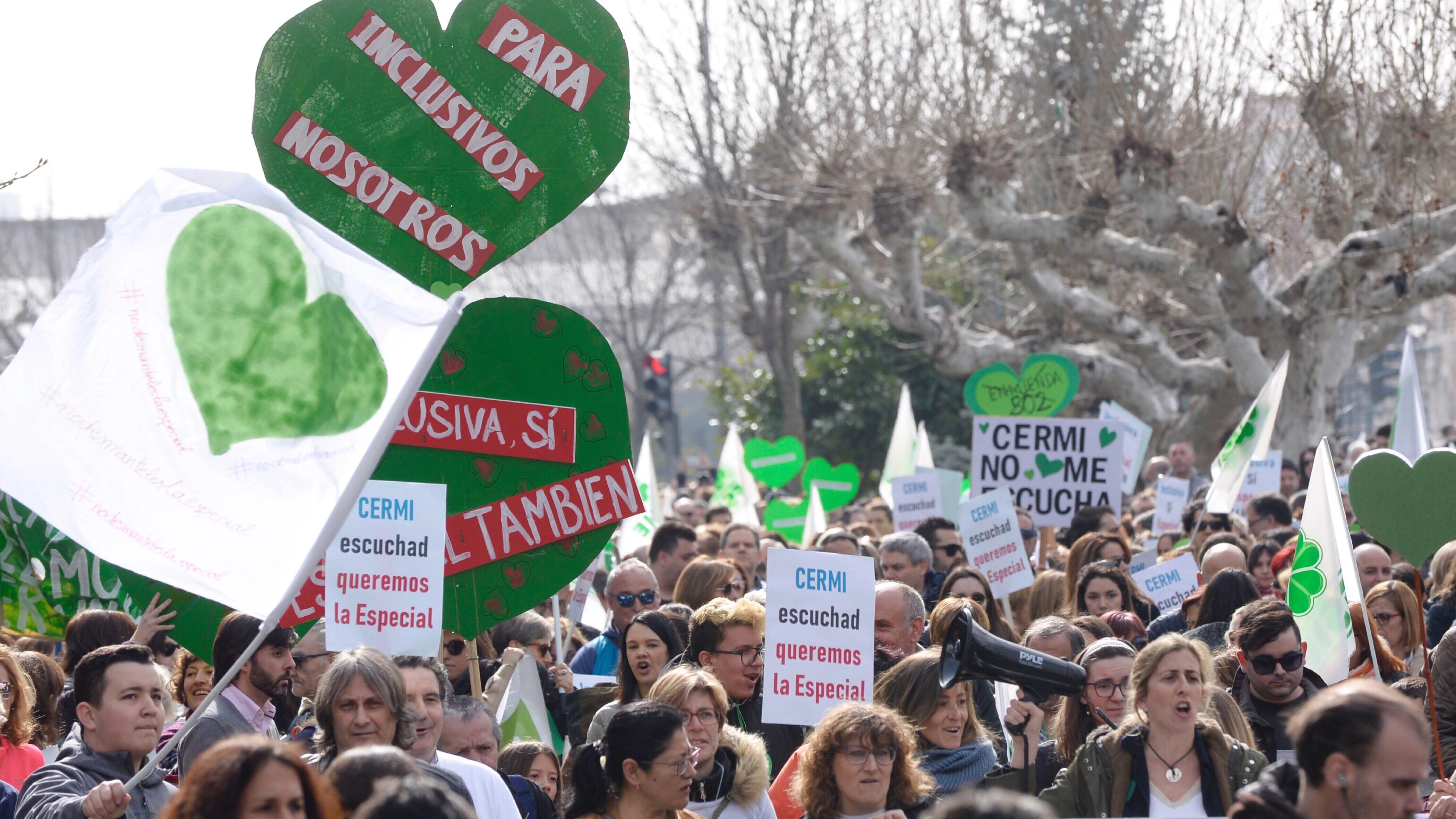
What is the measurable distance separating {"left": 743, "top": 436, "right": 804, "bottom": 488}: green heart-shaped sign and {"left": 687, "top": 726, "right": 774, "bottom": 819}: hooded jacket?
13430mm

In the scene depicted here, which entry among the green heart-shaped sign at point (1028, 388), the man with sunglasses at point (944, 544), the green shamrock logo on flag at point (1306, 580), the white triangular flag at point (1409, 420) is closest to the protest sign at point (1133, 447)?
the green heart-shaped sign at point (1028, 388)

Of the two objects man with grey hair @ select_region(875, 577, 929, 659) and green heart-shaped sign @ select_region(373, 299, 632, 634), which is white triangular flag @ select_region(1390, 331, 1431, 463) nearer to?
man with grey hair @ select_region(875, 577, 929, 659)

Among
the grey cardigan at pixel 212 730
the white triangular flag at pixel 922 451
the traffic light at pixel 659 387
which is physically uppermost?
the traffic light at pixel 659 387

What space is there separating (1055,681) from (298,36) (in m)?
3.45

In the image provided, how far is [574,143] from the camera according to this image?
19.5 feet

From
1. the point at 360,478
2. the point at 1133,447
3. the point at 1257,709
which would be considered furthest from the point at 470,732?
the point at 1133,447

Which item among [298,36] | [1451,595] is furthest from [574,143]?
[1451,595]

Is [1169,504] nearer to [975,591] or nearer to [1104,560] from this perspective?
[1104,560]

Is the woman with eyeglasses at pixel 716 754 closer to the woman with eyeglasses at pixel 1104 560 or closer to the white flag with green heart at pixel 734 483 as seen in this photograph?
the woman with eyeglasses at pixel 1104 560

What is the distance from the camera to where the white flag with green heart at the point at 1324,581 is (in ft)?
20.4

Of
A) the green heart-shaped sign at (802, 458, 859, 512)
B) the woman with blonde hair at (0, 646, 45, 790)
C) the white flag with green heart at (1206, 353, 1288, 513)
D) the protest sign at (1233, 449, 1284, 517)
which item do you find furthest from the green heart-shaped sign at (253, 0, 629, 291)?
the green heart-shaped sign at (802, 458, 859, 512)

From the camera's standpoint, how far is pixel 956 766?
5.18m

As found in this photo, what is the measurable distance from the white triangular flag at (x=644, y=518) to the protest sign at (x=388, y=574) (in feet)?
21.0

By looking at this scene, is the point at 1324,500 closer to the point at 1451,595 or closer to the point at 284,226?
the point at 1451,595
